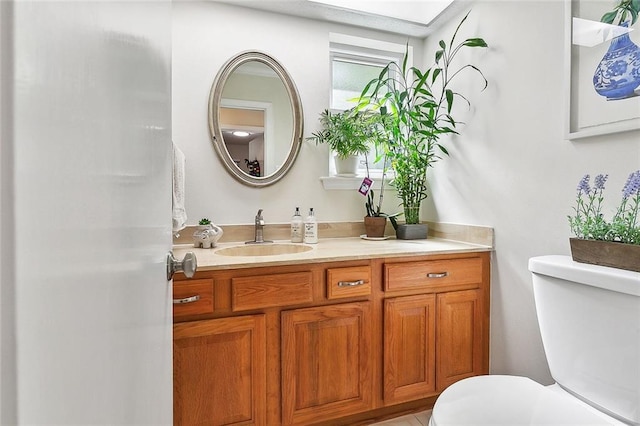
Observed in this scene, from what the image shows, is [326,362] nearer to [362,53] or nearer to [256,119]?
[256,119]

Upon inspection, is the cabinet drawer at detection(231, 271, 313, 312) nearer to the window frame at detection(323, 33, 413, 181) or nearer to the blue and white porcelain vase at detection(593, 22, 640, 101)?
the window frame at detection(323, 33, 413, 181)

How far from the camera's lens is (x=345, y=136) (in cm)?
201

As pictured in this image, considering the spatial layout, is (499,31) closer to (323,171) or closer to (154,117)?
(323,171)

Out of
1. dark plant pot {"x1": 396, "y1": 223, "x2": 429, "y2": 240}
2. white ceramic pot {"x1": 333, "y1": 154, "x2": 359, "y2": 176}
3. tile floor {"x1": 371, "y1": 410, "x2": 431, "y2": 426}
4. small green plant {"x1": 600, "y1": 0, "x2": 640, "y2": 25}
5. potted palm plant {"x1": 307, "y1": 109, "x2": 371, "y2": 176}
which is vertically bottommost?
tile floor {"x1": 371, "y1": 410, "x2": 431, "y2": 426}

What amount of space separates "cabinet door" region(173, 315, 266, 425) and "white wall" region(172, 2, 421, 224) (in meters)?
0.70

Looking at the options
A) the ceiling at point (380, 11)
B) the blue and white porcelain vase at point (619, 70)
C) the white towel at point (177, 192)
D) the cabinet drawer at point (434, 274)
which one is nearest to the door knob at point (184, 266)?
the white towel at point (177, 192)

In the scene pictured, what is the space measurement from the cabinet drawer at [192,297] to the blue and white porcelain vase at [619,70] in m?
1.65

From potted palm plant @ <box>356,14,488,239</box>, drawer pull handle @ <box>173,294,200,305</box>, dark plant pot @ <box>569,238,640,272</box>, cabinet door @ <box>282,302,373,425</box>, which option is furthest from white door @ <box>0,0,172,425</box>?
potted palm plant @ <box>356,14,488,239</box>

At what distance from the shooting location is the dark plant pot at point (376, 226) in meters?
2.07

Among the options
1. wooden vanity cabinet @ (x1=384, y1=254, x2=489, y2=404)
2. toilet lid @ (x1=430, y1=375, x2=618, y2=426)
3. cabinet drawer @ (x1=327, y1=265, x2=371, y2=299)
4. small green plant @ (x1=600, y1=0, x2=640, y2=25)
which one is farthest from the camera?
wooden vanity cabinet @ (x1=384, y1=254, x2=489, y2=404)

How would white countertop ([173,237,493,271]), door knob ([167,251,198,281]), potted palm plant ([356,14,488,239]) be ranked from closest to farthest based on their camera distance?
door knob ([167,251,198,281])
white countertop ([173,237,493,271])
potted palm plant ([356,14,488,239])

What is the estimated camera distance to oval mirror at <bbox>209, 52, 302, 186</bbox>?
1.90m

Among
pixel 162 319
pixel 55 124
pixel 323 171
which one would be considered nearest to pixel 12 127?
pixel 55 124

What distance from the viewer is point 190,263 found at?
0.78 meters
